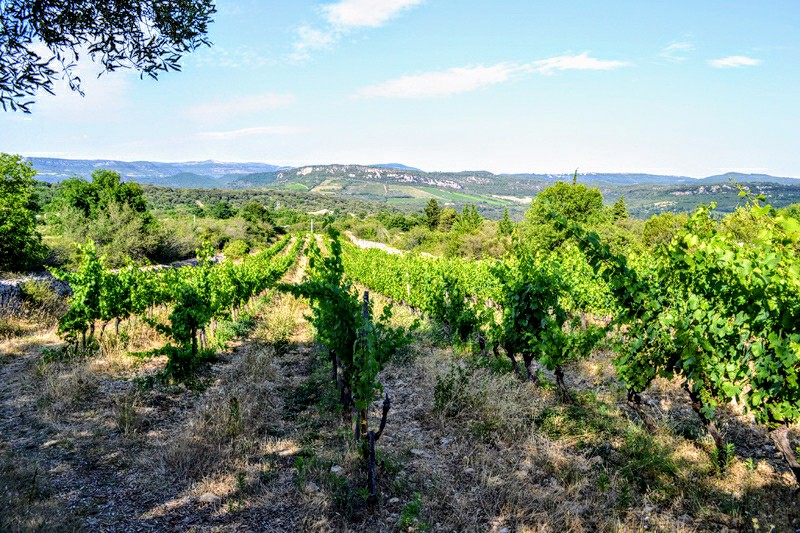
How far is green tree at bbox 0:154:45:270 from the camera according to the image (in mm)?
17688

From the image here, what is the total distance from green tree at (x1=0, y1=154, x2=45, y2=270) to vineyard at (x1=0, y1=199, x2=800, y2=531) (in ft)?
39.8

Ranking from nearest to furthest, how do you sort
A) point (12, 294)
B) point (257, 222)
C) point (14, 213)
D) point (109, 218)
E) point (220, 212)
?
point (12, 294), point (14, 213), point (109, 218), point (257, 222), point (220, 212)

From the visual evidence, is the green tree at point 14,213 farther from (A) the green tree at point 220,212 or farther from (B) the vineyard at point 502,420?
(A) the green tree at point 220,212

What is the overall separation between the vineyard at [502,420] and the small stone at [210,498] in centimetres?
3

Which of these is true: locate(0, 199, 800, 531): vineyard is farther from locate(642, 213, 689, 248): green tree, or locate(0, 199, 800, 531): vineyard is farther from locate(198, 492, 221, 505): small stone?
locate(642, 213, 689, 248): green tree

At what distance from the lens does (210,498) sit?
15.5 ft

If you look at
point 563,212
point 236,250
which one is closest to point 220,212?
point 236,250

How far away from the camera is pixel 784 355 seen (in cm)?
384

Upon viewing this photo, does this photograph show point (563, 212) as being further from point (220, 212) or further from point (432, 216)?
point (220, 212)

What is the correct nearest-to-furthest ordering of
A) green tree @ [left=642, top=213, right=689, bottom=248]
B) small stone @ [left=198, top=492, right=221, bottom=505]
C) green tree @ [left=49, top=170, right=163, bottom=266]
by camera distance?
small stone @ [left=198, top=492, right=221, bottom=505] < green tree @ [left=49, top=170, right=163, bottom=266] < green tree @ [left=642, top=213, right=689, bottom=248]

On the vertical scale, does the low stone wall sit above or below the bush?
above

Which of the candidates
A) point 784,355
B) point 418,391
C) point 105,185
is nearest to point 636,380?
point 784,355

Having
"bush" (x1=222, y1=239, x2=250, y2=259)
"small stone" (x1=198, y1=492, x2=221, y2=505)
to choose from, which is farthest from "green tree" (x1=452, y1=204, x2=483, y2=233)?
"small stone" (x1=198, y1=492, x2=221, y2=505)

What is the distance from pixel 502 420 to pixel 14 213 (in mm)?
21123
